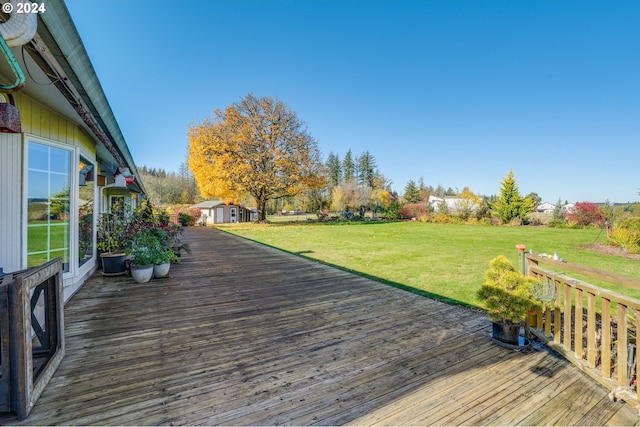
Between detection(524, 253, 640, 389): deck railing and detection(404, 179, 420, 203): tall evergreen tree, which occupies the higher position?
detection(404, 179, 420, 203): tall evergreen tree

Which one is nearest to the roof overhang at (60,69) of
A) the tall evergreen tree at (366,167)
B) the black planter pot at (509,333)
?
the black planter pot at (509,333)

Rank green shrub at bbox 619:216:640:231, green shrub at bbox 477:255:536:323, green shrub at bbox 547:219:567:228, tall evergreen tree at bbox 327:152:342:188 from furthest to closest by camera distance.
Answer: tall evergreen tree at bbox 327:152:342:188 → green shrub at bbox 547:219:567:228 → green shrub at bbox 619:216:640:231 → green shrub at bbox 477:255:536:323

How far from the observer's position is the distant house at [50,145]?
1691mm

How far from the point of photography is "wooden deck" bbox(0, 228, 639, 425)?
1669 millimetres

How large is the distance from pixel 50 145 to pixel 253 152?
17.1 meters

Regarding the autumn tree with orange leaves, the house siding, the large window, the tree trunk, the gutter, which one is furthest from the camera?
the tree trunk

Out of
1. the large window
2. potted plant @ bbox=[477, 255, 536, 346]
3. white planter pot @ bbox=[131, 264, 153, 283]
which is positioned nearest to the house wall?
the large window

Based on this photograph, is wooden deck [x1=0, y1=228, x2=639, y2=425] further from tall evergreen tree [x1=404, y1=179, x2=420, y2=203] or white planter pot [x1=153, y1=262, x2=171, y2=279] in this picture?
tall evergreen tree [x1=404, y1=179, x2=420, y2=203]

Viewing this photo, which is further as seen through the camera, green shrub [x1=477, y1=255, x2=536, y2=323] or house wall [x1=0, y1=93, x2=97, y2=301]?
house wall [x1=0, y1=93, x2=97, y2=301]

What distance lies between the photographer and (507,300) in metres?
2.57

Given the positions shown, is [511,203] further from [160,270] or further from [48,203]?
[48,203]

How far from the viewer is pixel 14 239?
283cm

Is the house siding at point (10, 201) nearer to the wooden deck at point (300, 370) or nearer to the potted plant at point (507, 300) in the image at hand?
the wooden deck at point (300, 370)

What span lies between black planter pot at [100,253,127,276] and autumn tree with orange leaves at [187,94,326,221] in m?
14.5
